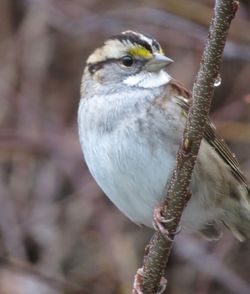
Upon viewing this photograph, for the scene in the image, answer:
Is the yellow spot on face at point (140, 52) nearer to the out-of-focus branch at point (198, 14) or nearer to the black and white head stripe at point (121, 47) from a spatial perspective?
the black and white head stripe at point (121, 47)

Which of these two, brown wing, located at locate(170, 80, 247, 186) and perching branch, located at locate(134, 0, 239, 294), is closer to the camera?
perching branch, located at locate(134, 0, 239, 294)

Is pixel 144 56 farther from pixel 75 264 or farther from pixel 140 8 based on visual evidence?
pixel 75 264

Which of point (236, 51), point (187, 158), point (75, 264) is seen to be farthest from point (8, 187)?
point (187, 158)

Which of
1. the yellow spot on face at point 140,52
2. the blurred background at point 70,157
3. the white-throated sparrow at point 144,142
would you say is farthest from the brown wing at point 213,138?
the blurred background at point 70,157

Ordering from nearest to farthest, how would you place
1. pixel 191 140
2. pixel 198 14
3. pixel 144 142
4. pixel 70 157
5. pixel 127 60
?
pixel 191 140
pixel 144 142
pixel 127 60
pixel 198 14
pixel 70 157

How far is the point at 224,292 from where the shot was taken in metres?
4.05

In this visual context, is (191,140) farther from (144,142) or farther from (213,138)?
(213,138)

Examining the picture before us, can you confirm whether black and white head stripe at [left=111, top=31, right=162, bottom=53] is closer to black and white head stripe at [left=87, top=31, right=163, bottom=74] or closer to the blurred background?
black and white head stripe at [left=87, top=31, right=163, bottom=74]

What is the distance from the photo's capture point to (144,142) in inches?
95.3

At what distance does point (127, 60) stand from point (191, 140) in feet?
2.93

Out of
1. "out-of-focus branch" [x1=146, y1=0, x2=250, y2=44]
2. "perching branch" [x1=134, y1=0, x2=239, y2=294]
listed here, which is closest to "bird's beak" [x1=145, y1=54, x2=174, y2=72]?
"perching branch" [x1=134, y1=0, x2=239, y2=294]

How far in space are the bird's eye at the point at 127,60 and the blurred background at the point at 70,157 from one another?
105 centimetres

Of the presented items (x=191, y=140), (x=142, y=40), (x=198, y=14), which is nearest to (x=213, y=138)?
(x=142, y=40)

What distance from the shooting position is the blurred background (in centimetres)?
398
